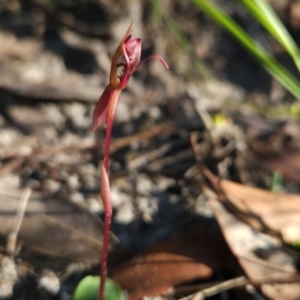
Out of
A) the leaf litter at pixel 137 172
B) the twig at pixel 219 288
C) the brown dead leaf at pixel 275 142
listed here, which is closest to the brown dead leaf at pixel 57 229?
the leaf litter at pixel 137 172

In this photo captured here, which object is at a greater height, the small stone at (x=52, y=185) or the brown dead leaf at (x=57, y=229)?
the small stone at (x=52, y=185)

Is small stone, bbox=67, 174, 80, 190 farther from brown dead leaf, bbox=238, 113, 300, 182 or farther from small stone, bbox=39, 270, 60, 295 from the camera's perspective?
brown dead leaf, bbox=238, 113, 300, 182

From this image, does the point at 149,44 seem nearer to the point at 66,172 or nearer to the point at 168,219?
the point at 66,172

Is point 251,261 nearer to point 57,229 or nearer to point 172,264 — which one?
point 172,264

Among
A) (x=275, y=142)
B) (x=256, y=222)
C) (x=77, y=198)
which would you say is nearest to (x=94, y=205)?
(x=77, y=198)

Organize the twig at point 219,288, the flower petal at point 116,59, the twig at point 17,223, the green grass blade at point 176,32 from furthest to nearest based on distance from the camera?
the green grass blade at point 176,32 → the twig at point 17,223 → the twig at point 219,288 → the flower petal at point 116,59

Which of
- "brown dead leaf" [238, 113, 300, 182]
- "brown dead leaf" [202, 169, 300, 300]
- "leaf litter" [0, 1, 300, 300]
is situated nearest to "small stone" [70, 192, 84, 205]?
"leaf litter" [0, 1, 300, 300]

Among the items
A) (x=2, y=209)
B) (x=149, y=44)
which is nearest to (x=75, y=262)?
(x=2, y=209)

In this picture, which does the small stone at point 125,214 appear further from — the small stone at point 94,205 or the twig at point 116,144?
the twig at point 116,144
